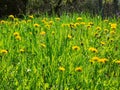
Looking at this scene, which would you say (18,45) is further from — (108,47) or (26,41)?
(108,47)

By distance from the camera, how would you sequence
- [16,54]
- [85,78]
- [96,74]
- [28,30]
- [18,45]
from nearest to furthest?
[85,78], [96,74], [16,54], [18,45], [28,30]

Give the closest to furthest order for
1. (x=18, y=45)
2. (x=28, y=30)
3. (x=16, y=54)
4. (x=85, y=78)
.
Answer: (x=85, y=78) → (x=16, y=54) → (x=18, y=45) → (x=28, y=30)

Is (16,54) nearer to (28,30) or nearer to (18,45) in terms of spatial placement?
(18,45)

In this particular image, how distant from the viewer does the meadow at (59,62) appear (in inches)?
132

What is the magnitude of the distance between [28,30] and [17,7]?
25.4ft

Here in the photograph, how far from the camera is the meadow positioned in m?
3.36

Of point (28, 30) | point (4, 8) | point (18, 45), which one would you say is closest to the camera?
point (18, 45)

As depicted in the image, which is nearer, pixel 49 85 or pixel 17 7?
pixel 49 85

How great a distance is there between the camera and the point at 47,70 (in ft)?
11.7

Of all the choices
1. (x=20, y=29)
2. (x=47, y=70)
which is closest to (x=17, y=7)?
(x=20, y=29)

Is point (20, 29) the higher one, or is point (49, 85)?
point (20, 29)

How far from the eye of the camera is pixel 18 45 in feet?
14.3

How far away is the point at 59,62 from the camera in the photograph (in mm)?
3822

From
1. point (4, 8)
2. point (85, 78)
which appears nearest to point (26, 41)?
point (85, 78)
